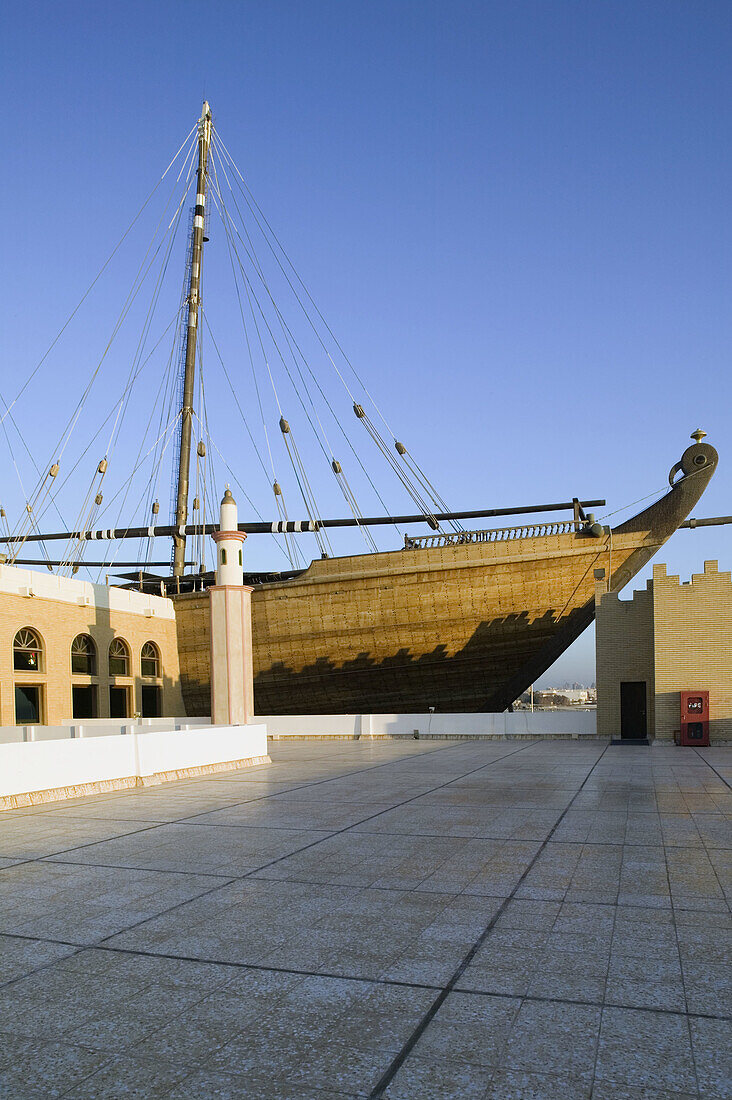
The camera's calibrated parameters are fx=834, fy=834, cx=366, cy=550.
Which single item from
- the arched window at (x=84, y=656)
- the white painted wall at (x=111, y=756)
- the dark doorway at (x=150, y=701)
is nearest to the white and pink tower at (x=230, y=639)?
the white painted wall at (x=111, y=756)

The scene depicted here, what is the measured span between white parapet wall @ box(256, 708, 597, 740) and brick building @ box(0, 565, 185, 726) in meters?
7.01

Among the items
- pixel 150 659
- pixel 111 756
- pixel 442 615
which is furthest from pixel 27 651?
pixel 111 756

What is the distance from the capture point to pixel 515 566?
27359 mm

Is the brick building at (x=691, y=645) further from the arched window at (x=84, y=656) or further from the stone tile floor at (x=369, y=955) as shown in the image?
the arched window at (x=84, y=656)

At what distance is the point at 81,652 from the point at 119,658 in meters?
1.90

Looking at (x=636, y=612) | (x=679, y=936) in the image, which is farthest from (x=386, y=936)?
(x=636, y=612)

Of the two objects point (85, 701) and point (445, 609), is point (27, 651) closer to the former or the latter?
point (85, 701)

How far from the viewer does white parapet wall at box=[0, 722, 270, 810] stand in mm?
10820

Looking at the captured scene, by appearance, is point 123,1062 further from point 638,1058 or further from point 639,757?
point 639,757

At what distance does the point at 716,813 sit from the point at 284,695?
22560 mm

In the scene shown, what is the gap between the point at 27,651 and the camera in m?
26.3

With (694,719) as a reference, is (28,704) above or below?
below

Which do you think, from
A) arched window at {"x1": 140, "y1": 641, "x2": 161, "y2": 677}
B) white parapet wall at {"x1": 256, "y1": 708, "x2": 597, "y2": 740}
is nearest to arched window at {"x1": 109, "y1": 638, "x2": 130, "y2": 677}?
arched window at {"x1": 140, "y1": 641, "x2": 161, "y2": 677}

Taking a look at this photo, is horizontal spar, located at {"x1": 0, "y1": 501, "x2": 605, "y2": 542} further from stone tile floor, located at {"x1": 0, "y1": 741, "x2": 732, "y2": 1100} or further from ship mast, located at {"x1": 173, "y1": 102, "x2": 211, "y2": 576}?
stone tile floor, located at {"x1": 0, "y1": 741, "x2": 732, "y2": 1100}
